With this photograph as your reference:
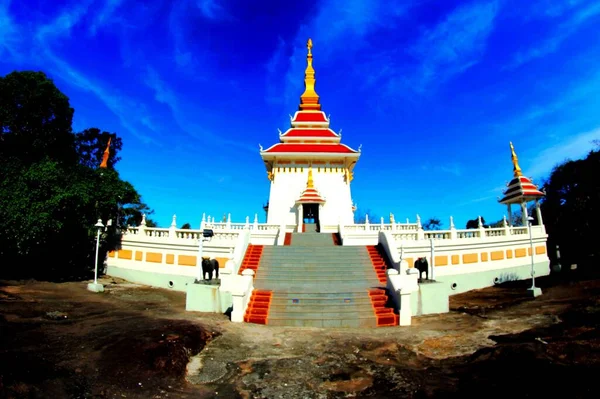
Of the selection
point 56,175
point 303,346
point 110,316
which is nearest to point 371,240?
point 303,346

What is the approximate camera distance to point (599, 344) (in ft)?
22.9

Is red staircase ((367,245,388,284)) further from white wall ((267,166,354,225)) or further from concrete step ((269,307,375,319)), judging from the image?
white wall ((267,166,354,225))

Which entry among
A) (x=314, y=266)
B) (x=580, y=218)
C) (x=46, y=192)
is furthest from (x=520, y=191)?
(x=46, y=192)

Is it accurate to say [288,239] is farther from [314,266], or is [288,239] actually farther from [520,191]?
[520,191]

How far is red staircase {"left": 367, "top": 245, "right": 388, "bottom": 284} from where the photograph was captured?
16.3 metres

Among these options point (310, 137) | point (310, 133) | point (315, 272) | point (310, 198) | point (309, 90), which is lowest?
point (315, 272)

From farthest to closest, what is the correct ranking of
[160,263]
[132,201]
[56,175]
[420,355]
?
[132,201]
[160,263]
[56,175]
[420,355]

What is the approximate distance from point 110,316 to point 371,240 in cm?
1360

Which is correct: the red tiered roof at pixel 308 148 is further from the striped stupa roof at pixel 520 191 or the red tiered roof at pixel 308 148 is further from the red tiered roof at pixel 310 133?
the striped stupa roof at pixel 520 191

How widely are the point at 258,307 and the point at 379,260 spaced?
24.3ft

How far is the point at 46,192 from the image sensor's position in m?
18.8

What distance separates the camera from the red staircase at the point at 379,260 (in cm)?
1634

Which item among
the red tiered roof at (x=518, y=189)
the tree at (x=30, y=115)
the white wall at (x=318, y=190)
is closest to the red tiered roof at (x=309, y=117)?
the white wall at (x=318, y=190)

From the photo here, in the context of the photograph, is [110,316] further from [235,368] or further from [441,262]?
[441,262]
